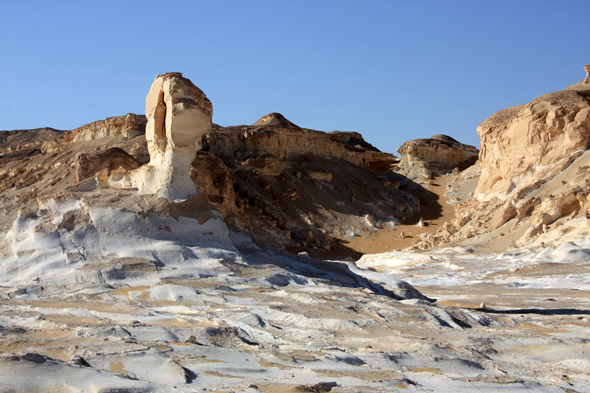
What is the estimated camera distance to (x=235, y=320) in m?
6.23

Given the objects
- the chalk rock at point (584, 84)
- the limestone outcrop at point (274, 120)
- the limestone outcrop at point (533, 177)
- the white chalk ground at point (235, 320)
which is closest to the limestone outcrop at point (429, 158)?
the limestone outcrop at point (274, 120)

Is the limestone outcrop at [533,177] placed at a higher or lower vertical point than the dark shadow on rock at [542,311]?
higher

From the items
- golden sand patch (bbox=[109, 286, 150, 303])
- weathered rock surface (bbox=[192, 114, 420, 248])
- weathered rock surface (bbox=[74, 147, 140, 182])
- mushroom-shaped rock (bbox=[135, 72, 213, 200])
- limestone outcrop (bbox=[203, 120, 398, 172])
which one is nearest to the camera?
golden sand patch (bbox=[109, 286, 150, 303])

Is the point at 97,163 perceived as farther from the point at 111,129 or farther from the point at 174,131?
the point at 111,129

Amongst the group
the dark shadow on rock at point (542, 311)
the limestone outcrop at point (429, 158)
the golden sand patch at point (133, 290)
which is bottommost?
the dark shadow on rock at point (542, 311)

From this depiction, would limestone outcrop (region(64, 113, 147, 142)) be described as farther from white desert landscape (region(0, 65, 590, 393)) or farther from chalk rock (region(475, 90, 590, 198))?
chalk rock (region(475, 90, 590, 198))

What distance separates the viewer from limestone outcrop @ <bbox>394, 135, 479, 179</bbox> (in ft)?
127

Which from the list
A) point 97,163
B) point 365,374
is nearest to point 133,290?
point 365,374

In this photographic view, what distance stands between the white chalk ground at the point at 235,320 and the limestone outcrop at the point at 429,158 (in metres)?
26.3

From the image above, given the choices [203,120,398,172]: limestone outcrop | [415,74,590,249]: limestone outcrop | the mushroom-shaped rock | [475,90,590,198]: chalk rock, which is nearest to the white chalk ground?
the mushroom-shaped rock

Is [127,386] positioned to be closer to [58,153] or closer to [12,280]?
[12,280]

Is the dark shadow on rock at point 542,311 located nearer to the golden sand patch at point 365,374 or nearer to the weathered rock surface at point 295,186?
the golden sand patch at point 365,374

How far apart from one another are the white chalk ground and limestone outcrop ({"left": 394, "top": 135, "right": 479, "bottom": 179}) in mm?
26255

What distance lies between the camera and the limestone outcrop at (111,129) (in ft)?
116
